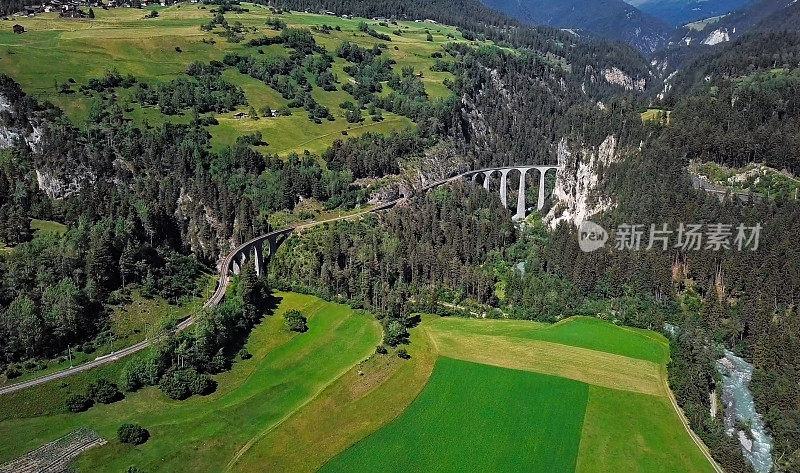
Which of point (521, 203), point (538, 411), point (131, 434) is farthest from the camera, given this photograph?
point (521, 203)

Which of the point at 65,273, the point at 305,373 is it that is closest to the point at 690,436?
the point at 305,373

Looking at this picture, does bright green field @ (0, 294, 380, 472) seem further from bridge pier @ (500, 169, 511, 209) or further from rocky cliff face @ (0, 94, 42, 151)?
bridge pier @ (500, 169, 511, 209)

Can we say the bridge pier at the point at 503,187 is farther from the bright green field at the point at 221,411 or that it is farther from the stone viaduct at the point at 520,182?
the bright green field at the point at 221,411

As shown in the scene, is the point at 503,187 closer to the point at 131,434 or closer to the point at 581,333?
the point at 581,333

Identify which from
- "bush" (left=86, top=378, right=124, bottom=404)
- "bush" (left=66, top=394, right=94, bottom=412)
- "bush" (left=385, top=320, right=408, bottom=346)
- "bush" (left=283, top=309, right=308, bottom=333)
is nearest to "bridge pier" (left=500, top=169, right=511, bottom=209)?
"bush" (left=385, top=320, right=408, bottom=346)

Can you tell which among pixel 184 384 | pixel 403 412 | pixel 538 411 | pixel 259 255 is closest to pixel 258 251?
pixel 259 255

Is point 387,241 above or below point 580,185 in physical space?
below

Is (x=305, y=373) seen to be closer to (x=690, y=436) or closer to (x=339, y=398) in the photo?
(x=339, y=398)
